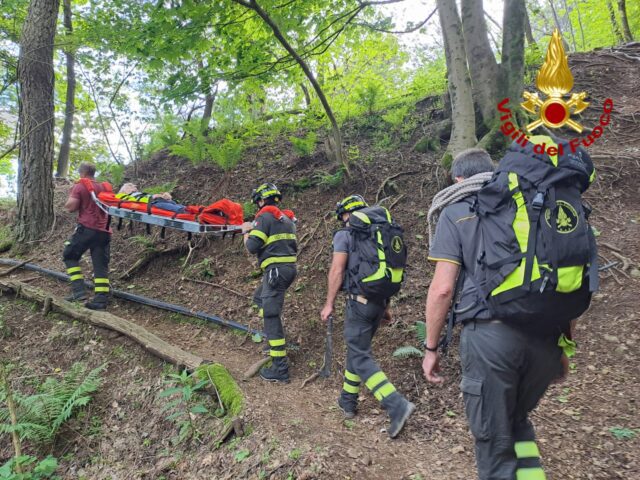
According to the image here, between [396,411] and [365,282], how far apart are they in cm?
145

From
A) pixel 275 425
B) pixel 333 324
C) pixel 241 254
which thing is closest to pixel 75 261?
pixel 241 254

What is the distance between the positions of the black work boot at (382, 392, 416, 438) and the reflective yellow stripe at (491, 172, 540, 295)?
2.50m

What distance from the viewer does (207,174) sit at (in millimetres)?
10945

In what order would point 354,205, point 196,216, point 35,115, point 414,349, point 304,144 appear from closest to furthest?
point 354,205, point 414,349, point 196,216, point 35,115, point 304,144

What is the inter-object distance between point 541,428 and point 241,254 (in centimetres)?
620

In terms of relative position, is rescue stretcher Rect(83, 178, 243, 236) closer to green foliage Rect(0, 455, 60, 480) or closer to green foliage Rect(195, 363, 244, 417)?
green foliage Rect(195, 363, 244, 417)

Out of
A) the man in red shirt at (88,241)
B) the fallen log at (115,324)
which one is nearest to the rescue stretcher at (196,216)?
the man in red shirt at (88,241)

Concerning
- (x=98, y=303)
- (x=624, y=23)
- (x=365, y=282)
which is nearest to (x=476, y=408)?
(x=365, y=282)

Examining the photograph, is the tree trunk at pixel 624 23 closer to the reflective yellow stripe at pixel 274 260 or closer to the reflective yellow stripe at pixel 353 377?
the reflective yellow stripe at pixel 274 260

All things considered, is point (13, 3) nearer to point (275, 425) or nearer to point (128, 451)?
point (128, 451)

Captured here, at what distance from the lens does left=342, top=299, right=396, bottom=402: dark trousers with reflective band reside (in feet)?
14.9

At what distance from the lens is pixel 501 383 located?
92.7 inches

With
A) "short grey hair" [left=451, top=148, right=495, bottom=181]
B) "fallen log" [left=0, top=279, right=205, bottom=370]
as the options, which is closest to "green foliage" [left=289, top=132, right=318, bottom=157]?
"fallen log" [left=0, top=279, right=205, bottom=370]

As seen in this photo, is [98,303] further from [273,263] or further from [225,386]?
[225,386]
